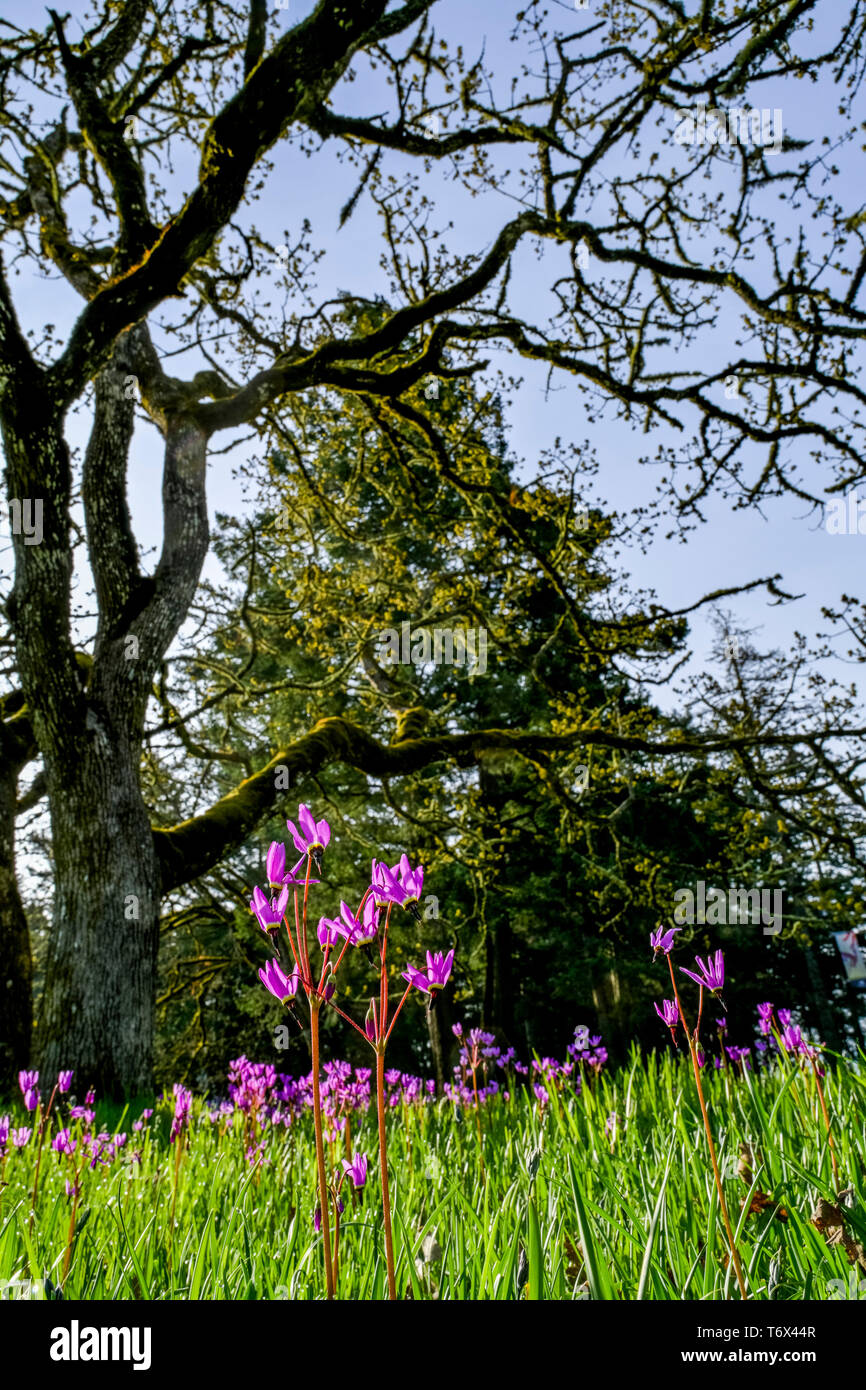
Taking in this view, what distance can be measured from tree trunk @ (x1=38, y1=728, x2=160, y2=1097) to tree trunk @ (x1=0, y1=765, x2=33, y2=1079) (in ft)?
3.31

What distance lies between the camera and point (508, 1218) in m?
1.50

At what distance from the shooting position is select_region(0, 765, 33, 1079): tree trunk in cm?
630

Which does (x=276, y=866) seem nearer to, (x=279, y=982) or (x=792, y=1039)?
(x=279, y=982)

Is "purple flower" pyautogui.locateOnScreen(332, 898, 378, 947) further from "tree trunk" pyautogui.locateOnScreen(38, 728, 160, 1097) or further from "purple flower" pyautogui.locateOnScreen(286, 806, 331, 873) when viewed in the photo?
"tree trunk" pyautogui.locateOnScreen(38, 728, 160, 1097)

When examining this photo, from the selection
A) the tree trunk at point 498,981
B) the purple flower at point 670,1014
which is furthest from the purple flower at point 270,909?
the tree trunk at point 498,981

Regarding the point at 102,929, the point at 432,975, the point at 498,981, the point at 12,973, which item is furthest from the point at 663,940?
the point at 498,981

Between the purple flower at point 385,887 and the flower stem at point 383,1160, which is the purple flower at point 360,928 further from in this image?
the flower stem at point 383,1160

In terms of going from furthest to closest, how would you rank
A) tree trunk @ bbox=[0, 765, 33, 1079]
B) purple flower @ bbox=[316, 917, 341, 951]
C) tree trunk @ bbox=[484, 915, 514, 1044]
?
tree trunk @ bbox=[484, 915, 514, 1044] < tree trunk @ bbox=[0, 765, 33, 1079] < purple flower @ bbox=[316, 917, 341, 951]

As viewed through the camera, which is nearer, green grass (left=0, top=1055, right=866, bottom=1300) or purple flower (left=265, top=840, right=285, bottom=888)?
purple flower (left=265, top=840, right=285, bottom=888)

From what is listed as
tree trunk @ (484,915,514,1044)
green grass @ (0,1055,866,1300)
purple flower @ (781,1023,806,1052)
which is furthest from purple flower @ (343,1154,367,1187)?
tree trunk @ (484,915,514,1044)

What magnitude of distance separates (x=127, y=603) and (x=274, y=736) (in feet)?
33.4
